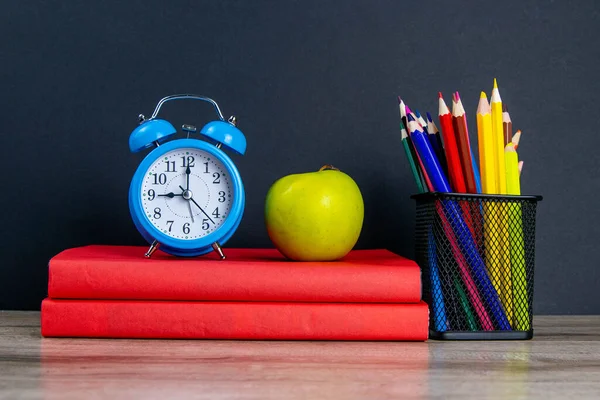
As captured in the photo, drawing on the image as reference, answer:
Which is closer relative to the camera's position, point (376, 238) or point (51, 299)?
point (51, 299)

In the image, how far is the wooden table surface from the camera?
0.62 m

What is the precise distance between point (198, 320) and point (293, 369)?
0.65ft

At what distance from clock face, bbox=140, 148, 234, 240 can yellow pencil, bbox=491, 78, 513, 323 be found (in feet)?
1.27

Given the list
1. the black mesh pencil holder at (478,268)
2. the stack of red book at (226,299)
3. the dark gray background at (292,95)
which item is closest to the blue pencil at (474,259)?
the black mesh pencil holder at (478,268)

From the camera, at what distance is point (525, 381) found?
2.23ft

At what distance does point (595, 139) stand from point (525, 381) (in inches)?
26.1

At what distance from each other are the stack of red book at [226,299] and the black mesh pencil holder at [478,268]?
77mm

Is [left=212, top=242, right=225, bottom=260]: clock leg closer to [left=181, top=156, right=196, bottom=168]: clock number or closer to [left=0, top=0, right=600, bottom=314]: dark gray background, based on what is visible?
[left=181, top=156, right=196, bottom=168]: clock number

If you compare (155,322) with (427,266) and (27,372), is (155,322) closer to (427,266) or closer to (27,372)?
(27,372)

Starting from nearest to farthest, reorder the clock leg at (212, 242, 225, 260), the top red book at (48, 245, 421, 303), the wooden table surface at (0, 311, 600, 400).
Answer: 1. the wooden table surface at (0, 311, 600, 400)
2. the top red book at (48, 245, 421, 303)
3. the clock leg at (212, 242, 225, 260)

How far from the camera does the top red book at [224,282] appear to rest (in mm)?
854

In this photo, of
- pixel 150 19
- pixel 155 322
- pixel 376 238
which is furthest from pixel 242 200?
pixel 150 19

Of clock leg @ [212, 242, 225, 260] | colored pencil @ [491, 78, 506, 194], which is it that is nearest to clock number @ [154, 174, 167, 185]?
clock leg @ [212, 242, 225, 260]

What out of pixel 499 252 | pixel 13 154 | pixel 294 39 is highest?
pixel 294 39
